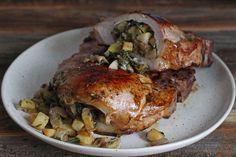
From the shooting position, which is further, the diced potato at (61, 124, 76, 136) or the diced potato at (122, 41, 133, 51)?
the diced potato at (122, 41, 133, 51)

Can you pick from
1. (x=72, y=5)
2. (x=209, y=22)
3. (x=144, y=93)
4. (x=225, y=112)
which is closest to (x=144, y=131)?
(x=144, y=93)

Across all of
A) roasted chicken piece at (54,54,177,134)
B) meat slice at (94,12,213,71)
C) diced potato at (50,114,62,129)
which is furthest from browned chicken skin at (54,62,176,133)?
meat slice at (94,12,213,71)

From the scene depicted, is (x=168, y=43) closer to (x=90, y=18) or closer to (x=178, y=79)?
(x=178, y=79)

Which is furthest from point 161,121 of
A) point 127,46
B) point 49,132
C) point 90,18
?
point 90,18

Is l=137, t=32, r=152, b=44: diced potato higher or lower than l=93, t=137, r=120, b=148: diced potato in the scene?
higher

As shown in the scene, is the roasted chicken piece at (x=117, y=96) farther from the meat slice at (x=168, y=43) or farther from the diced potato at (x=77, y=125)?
the meat slice at (x=168, y=43)

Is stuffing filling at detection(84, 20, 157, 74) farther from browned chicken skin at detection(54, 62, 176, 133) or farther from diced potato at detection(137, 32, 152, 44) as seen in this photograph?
browned chicken skin at detection(54, 62, 176, 133)

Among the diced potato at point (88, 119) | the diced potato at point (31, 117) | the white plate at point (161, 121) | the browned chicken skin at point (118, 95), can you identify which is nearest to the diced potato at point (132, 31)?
the browned chicken skin at point (118, 95)

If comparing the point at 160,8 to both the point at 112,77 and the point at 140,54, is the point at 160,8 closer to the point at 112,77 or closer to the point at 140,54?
the point at 140,54
